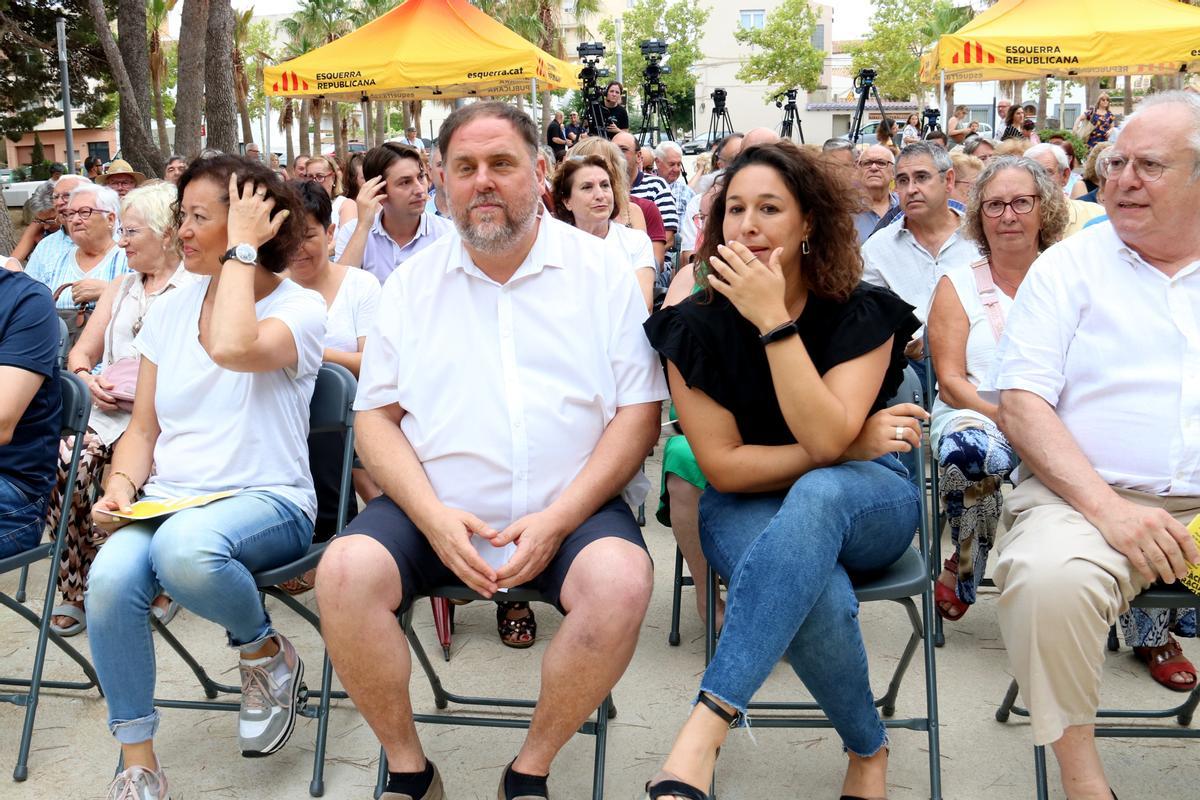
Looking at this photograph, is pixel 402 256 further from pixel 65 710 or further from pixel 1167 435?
pixel 1167 435

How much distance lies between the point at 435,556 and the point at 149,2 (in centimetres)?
3606

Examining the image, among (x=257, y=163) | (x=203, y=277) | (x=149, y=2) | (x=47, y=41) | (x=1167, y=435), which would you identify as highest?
(x=149, y=2)

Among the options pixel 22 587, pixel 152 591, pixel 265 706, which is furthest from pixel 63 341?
pixel 265 706

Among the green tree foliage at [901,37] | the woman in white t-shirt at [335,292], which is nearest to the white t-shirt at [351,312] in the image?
the woman in white t-shirt at [335,292]

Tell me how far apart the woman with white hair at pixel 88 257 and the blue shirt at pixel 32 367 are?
1927mm

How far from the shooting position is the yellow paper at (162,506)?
2791 millimetres

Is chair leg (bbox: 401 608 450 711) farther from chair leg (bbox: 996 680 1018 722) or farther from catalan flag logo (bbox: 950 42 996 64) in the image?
catalan flag logo (bbox: 950 42 996 64)

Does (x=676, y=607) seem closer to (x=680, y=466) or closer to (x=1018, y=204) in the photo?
(x=680, y=466)

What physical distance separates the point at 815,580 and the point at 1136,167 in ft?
4.57

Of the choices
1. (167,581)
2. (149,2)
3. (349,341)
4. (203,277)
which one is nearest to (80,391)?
(203,277)

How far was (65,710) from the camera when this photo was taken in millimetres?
3303

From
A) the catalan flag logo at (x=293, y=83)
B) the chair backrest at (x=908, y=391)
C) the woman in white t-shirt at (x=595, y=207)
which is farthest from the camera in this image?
the catalan flag logo at (x=293, y=83)

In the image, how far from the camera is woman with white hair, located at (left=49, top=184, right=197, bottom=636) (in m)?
3.91

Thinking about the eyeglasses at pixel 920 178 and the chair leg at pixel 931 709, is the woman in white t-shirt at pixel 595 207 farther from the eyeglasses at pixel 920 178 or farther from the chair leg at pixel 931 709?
the chair leg at pixel 931 709
